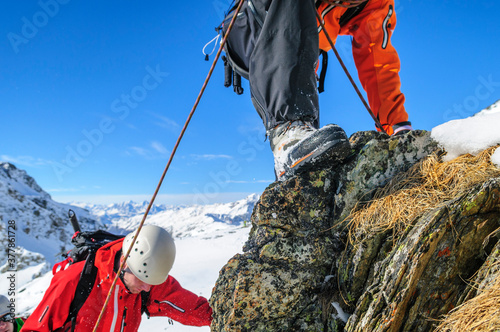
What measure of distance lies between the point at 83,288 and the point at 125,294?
71 cm

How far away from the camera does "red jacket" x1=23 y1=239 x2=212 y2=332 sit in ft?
11.9

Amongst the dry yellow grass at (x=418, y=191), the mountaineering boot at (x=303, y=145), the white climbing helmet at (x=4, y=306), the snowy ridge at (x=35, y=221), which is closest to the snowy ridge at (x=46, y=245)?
the snowy ridge at (x=35, y=221)

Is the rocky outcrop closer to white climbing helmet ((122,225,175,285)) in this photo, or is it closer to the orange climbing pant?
the orange climbing pant

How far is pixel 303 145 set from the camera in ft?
6.93

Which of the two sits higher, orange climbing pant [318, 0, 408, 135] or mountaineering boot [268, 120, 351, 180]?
orange climbing pant [318, 0, 408, 135]

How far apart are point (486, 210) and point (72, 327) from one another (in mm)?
4628

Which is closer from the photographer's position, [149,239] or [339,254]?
[339,254]

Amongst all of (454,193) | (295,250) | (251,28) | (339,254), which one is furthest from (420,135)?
(251,28)

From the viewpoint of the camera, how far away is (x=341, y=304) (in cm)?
203

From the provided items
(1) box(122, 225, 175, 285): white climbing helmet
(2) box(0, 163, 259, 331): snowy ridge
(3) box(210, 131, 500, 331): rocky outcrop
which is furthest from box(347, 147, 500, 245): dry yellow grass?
(2) box(0, 163, 259, 331): snowy ridge

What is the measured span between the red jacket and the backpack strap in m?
0.05

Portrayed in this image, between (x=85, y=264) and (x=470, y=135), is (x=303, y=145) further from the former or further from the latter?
(x=85, y=264)

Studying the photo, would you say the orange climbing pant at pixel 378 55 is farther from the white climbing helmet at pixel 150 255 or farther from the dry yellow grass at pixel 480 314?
the white climbing helmet at pixel 150 255

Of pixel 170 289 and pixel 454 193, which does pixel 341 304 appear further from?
pixel 170 289
